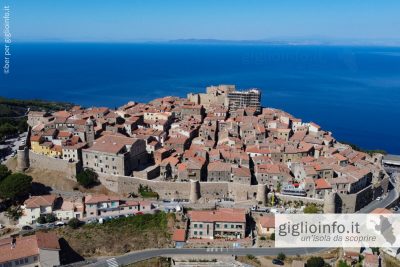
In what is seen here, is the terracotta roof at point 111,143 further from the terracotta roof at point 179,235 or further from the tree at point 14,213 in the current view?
the terracotta roof at point 179,235

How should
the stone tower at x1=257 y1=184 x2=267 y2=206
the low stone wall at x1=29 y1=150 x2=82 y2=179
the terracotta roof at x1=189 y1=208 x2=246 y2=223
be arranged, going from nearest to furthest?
the terracotta roof at x1=189 y1=208 x2=246 y2=223 → the stone tower at x1=257 y1=184 x2=267 y2=206 → the low stone wall at x1=29 y1=150 x2=82 y2=179

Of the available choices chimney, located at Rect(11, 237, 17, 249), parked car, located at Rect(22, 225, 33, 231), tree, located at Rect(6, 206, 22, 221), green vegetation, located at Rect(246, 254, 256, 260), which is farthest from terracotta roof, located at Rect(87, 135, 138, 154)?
green vegetation, located at Rect(246, 254, 256, 260)

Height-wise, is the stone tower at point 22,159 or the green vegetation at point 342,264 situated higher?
the stone tower at point 22,159

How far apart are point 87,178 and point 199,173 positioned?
12035 millimetres

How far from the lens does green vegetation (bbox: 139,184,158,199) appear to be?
42.0 m

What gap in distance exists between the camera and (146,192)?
42156 mm

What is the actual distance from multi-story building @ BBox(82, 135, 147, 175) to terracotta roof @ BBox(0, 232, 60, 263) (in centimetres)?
1063

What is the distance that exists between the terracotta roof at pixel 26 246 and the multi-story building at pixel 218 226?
12.0 metres

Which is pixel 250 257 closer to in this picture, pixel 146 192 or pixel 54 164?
pixel 146 192

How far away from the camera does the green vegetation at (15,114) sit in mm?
57987

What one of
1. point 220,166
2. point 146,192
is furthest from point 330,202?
point 146,192

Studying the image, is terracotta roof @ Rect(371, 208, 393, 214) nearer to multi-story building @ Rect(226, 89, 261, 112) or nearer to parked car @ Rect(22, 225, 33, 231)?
multi-story building @ Rect(226, 89, 261, 112)

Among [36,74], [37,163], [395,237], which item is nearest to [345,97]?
[395,237]

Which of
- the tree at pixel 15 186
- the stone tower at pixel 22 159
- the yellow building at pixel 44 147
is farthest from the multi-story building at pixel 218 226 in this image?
the stone tower at pixel 22 159
